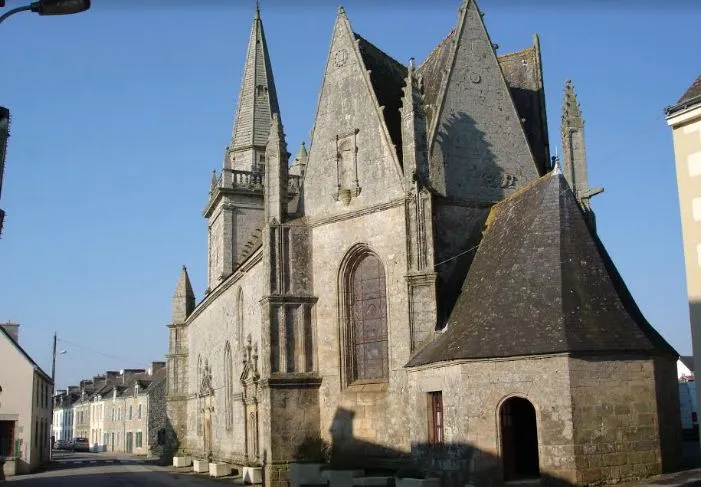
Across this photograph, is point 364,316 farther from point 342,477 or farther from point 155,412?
point 155,412

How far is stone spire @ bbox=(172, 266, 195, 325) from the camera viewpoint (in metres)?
44.8

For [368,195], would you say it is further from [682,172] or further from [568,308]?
[682,172]

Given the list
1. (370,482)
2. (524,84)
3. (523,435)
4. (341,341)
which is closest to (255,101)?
(524,84)

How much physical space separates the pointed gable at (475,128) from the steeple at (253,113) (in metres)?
18.0

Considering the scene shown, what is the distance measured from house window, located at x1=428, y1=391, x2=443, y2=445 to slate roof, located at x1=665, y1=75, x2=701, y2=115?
26.9ft

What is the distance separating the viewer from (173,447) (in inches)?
1673

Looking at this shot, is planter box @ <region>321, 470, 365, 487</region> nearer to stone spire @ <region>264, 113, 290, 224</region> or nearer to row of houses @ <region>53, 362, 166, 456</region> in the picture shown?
stone spire @ <region>264, 113, 290, 224</region>

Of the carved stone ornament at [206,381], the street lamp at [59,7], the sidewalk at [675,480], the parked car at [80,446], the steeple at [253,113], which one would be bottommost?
the parked car at [80,446]

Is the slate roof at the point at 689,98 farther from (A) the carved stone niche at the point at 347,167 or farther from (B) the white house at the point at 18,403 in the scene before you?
(B) the white house at the point at 18,403

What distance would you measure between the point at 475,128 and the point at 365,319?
6275 mm

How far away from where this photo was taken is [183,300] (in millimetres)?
45031

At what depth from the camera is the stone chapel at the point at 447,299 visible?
1641cm

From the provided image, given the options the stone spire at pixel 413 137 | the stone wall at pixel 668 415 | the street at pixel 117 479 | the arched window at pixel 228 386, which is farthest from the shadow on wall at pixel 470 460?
the arched window at pixel 228 386

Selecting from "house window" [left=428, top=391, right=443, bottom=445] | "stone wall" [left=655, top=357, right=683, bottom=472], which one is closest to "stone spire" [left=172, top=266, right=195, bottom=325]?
"house window" [left=428, top=391, right=443, bottom=445]
